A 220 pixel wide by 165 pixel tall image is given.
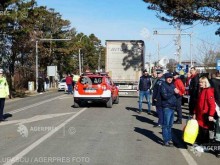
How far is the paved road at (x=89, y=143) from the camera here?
8328 mm

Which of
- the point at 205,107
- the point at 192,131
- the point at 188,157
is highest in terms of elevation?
the point at 205,107

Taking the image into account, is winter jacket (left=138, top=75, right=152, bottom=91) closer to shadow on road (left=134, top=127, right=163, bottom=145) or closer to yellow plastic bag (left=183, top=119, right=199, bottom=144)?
shadow on road (left=134, top=127, right=163, bottom=145)

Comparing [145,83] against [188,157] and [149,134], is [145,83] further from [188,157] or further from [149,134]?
[188,157]

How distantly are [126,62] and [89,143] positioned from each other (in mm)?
18051

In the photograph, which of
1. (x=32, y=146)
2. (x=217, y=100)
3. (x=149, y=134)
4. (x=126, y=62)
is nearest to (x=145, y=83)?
(x=149, y=134)

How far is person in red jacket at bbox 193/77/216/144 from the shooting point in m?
8.93

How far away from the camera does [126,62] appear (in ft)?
91.8

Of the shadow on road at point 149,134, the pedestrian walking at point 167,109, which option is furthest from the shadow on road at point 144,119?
the pedestrian walking at point 167,109

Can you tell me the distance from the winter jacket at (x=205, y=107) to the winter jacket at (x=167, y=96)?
0.68m

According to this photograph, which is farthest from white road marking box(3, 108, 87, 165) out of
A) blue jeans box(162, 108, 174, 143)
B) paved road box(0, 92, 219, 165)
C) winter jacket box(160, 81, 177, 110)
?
winter jacket box(160, 81, 177, 110)

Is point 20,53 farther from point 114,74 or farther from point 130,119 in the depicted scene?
point 130,119

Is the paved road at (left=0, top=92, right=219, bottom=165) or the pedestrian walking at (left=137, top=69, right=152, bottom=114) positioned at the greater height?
the pedestrian walking at (left=137, top=69, right=152, bottom=114)

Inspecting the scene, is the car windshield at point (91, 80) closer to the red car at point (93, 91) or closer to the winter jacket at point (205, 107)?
the red car at point (93, 91)

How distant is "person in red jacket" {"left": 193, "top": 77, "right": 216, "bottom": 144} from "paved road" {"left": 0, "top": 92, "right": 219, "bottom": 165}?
24.3 inches
